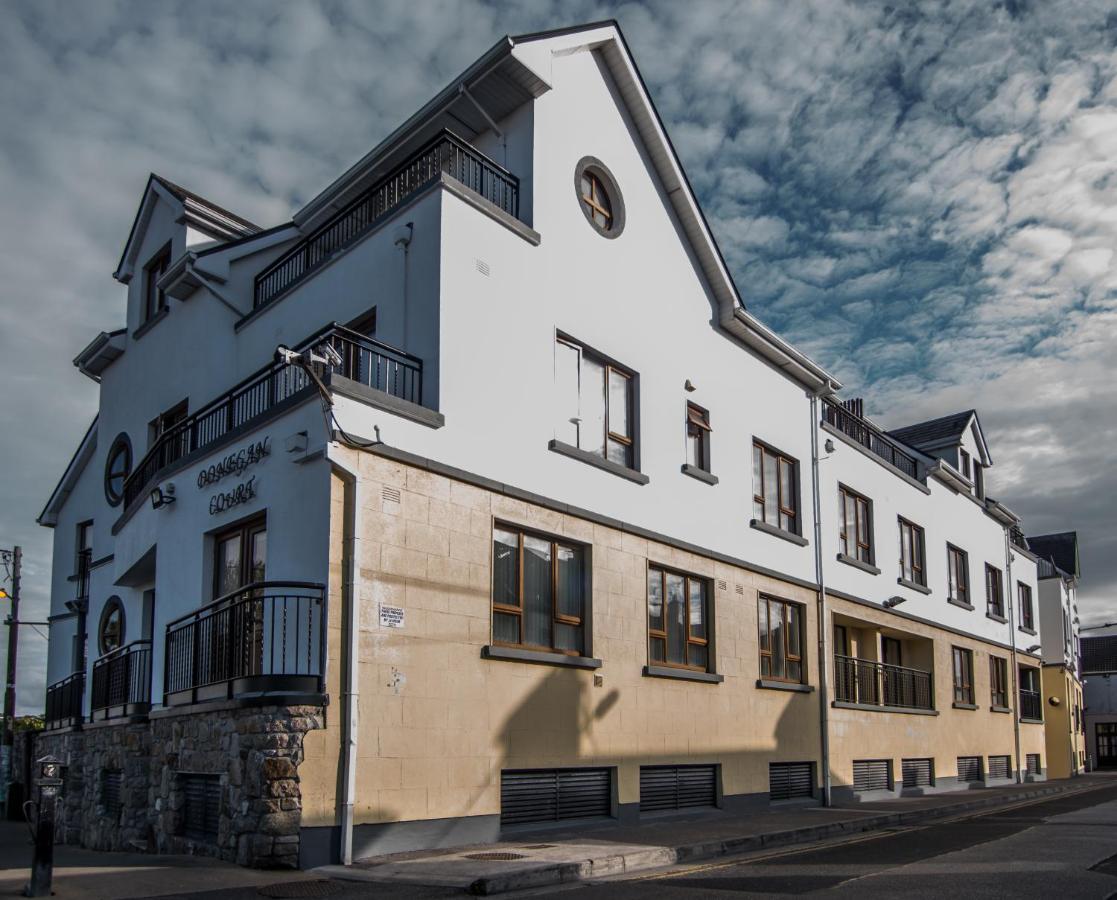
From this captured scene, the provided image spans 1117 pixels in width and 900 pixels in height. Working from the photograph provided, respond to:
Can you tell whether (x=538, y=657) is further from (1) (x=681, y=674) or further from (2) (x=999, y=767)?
(2) (x=999, y=767)

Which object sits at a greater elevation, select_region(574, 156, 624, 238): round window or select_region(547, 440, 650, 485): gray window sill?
select_region(574, 156, 624, 238): round window

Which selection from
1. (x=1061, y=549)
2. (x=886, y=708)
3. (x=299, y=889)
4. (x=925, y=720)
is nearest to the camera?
(x=299, y=889)

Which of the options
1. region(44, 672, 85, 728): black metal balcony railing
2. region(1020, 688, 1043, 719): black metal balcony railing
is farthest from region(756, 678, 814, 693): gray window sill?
region(1020, 688, 1043, 719): black metal balcony railing

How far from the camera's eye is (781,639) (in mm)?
21594

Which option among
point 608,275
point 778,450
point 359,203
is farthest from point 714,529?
point 359,203

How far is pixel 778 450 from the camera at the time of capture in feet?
74.0

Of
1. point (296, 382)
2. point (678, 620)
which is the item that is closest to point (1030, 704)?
point (678, 620)

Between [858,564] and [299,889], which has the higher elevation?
[858,564]

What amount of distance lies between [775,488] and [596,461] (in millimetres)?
6986

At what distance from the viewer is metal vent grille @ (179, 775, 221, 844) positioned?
13086 millimetres

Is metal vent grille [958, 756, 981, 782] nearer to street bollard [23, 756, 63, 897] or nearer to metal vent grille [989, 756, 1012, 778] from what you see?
metal vent grille [989, 756, 1012, 778]

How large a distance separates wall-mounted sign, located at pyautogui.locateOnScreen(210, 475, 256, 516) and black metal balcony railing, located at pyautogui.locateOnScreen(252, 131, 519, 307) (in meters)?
4.22

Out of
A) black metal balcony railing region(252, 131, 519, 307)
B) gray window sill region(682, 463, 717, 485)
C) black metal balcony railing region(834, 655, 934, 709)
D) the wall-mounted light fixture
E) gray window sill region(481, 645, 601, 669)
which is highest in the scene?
black metal balcony railing region(252, 131, 519, 307)

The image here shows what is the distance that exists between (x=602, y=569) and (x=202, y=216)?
11.2m
